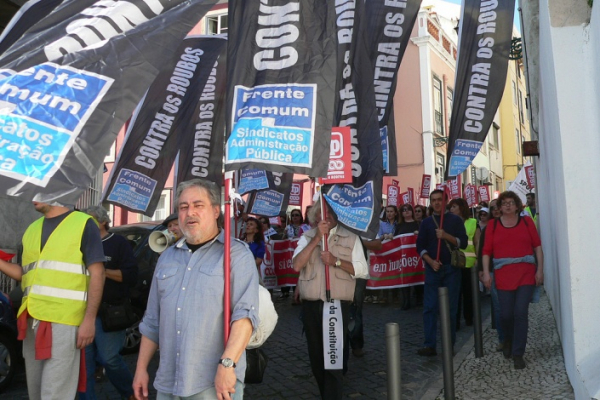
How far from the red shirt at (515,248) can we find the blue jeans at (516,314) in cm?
8

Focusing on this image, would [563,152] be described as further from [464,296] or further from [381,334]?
[464,296]

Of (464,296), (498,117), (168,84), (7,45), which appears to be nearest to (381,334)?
(464,296)

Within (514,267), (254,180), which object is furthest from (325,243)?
(254,180)

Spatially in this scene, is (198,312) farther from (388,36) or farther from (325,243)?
(388,36)

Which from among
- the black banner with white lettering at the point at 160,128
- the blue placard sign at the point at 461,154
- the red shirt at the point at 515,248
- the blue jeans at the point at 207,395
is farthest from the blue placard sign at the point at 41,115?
the blue placard sign at the point at 461,154

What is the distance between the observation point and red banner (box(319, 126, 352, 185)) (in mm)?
5602

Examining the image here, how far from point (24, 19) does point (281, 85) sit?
1506 millimetres

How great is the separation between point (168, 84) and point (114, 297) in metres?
3.03

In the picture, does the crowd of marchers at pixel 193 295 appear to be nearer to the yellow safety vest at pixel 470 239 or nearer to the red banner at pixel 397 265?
the yellow safety vest at pixel 470 239

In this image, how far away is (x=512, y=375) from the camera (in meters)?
6.35

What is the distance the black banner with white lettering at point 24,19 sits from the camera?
3.19 metres

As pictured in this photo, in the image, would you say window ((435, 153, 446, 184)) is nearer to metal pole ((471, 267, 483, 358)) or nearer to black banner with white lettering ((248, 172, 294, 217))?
black banner with white lettering ((248, 172, 294, 217))

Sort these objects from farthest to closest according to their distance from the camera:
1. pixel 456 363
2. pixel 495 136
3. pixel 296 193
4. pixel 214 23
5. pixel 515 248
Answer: pixel 495 136
pixel 214 23
pixel 296 193
pixel 456 363
pixel 515 248

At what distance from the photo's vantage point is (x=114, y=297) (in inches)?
213
